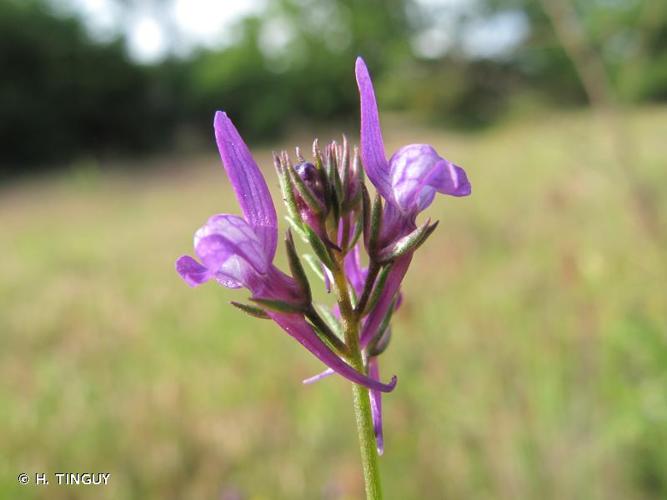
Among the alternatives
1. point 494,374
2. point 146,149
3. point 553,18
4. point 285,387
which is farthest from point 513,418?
point 146,149

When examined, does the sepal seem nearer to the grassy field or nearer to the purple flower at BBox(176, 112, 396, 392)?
the purple flower at BBox(176, 112, 396, 392)

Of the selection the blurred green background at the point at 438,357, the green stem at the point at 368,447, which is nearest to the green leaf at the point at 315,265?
the green stem at the point at 368,447

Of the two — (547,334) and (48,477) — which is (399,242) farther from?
(547,334)

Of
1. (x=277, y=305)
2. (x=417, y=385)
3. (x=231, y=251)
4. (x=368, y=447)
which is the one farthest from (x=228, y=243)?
(x=417, y=385)

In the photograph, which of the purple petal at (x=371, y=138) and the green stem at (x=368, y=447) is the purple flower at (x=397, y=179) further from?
the green stem at (x=368, y=447)

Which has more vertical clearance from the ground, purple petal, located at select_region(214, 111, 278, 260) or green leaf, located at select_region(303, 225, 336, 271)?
purple petal, located at select_region(214, 111, 278, 260)

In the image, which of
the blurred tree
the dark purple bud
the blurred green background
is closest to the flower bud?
the dark purple bud
